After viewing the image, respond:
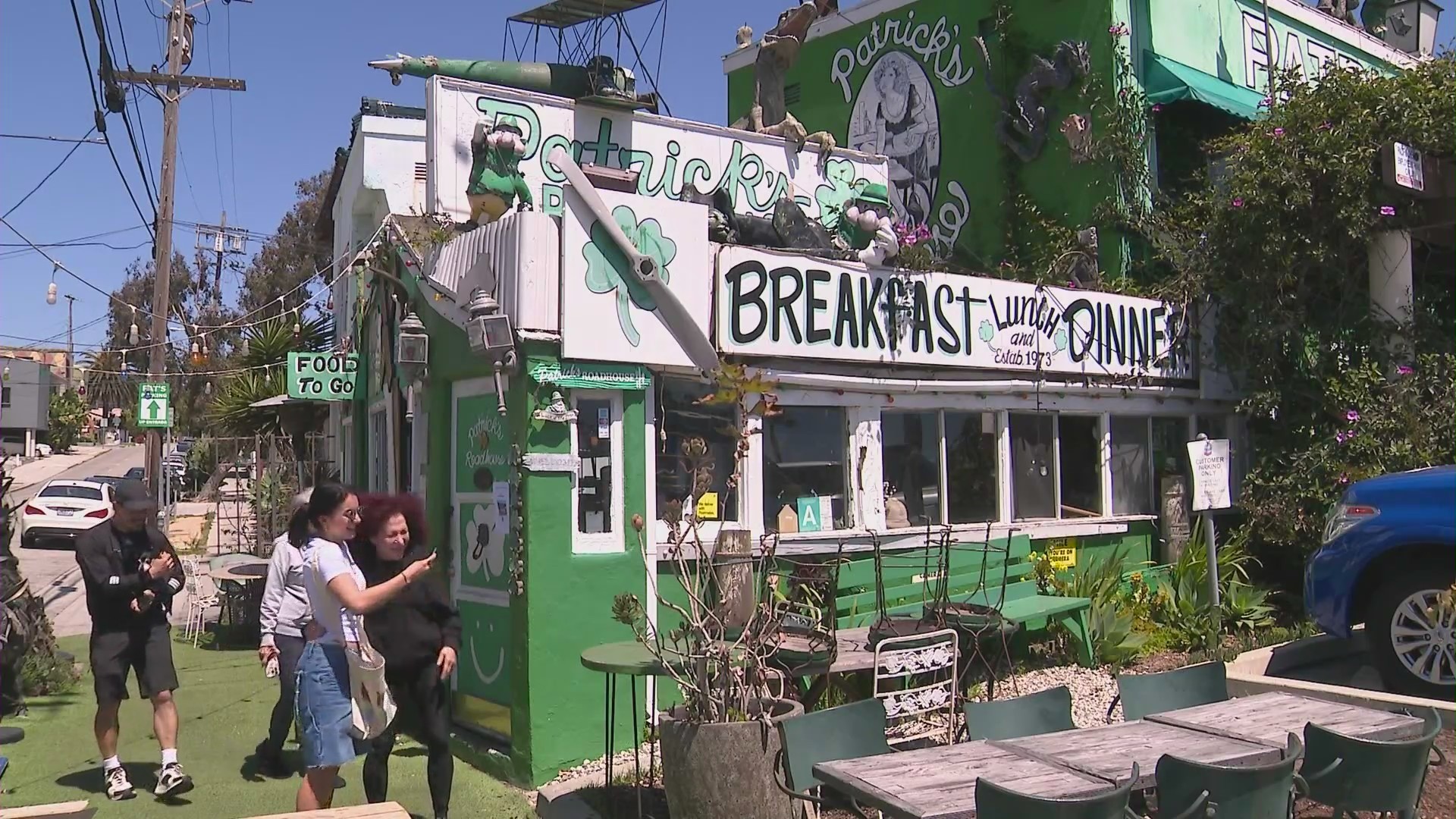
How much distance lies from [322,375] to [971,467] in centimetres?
655

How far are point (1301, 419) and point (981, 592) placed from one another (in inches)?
178

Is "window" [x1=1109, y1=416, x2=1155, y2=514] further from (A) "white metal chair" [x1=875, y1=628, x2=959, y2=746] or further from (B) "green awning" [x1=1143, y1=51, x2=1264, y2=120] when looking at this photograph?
(A) "white metal chair" [x1=875, y1=628, x2=959, y2=746]

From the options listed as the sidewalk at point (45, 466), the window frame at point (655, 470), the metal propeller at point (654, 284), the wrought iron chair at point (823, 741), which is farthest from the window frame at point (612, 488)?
the sidewalk at point (45, 466)

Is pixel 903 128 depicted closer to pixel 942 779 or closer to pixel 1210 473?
pixel 1210 473

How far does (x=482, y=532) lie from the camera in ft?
22.5

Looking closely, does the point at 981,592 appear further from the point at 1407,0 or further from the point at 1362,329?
the point at 1407,0

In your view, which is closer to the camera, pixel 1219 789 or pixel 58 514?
pixel 1219 789

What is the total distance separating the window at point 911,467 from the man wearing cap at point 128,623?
16.1ft

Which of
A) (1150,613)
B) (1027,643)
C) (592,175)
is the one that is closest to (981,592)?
(1027,643)

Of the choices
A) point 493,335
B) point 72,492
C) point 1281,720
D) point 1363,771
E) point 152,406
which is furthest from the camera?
point 72,492

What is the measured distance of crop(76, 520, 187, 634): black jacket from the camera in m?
5.99

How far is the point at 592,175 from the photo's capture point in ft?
21.8

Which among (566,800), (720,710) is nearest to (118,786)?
(566,800)

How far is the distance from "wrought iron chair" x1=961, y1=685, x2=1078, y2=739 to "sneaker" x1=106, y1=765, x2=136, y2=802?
4.74 meters
